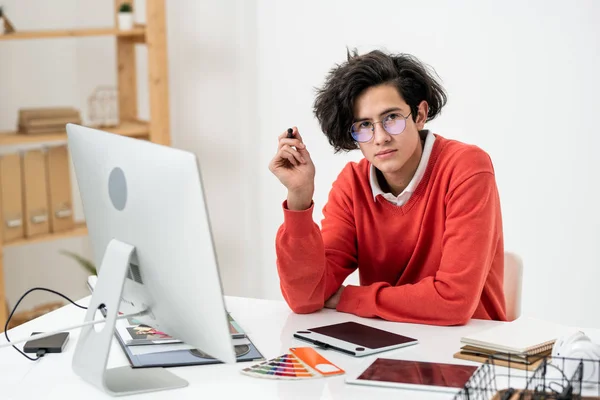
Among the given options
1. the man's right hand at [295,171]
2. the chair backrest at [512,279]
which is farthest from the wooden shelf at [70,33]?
the chair backrest at [512,279]

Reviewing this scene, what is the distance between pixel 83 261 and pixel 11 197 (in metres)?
0.50

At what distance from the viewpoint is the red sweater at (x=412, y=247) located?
1.88 m

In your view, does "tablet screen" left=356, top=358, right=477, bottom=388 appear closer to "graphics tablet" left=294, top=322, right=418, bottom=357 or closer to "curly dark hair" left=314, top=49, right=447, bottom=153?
"graphics tablet" left=294, top=322, right=418, bottom=357

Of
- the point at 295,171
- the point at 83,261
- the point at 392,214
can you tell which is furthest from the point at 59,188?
the point at 392,214

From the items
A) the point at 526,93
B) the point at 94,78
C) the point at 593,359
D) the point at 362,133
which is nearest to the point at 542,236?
the point at 526,93

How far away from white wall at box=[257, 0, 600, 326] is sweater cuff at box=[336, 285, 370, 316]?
136 cm

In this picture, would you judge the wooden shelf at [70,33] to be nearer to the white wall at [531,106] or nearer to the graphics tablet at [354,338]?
the white wall at [531,106]

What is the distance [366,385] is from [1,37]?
2.19 meters

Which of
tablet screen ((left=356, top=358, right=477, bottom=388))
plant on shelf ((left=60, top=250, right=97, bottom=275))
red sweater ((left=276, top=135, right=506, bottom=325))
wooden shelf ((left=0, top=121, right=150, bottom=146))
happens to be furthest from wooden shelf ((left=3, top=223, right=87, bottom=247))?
tablet screen ((left=356, top=358, right=477, bottom=388))

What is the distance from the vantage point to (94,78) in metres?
3.75

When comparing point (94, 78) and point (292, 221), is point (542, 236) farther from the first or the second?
point (94, 78)

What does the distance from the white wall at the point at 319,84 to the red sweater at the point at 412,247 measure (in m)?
1.06

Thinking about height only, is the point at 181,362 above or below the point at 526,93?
below

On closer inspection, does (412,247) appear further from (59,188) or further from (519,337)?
(59,188)
